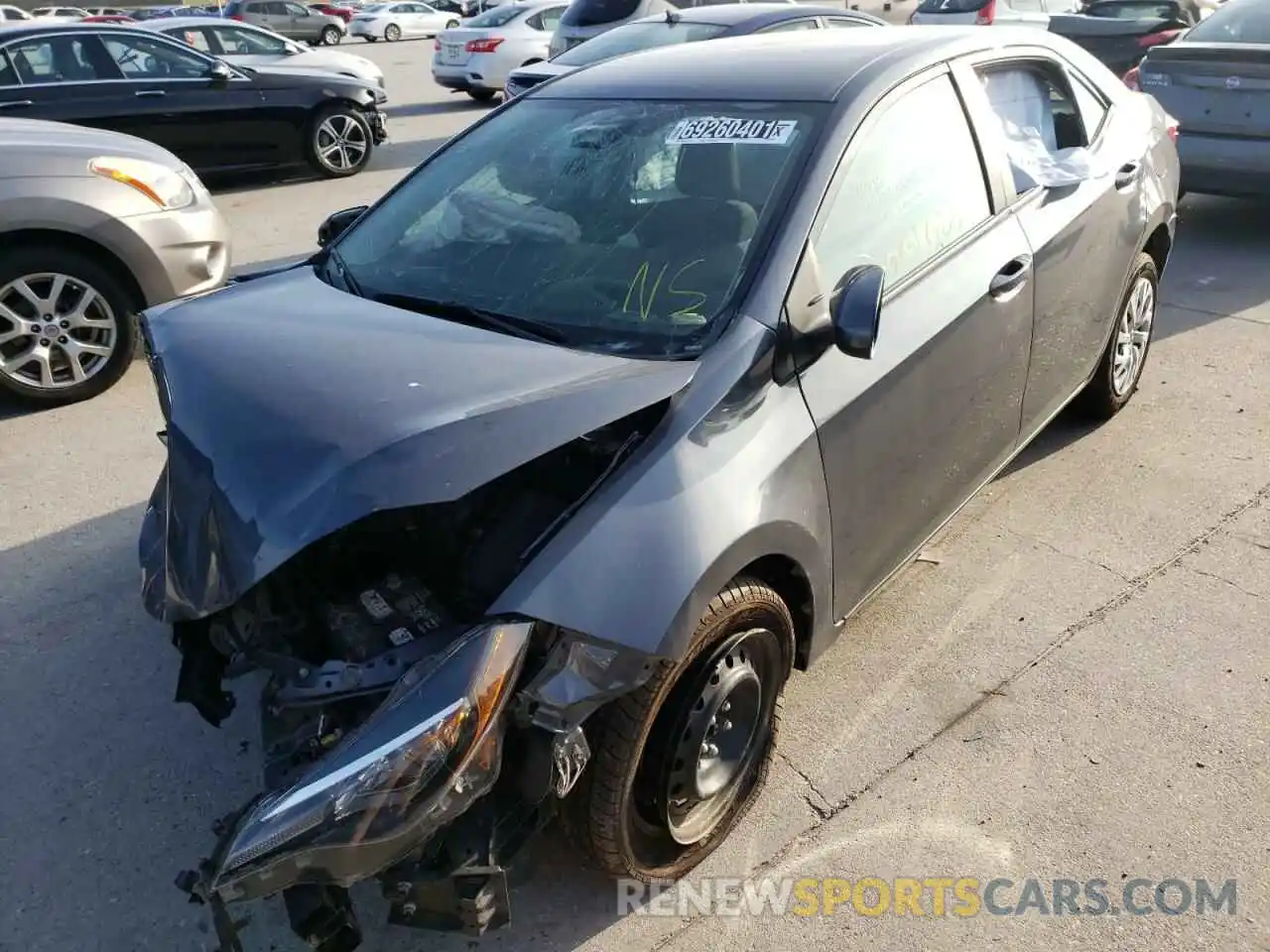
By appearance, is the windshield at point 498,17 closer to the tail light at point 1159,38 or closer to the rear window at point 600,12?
the rear window at point 600,12

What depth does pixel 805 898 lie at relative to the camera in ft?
8.01

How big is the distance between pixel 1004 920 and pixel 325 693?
1604 mm

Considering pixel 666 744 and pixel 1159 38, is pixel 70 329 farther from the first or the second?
pixel 1159 38

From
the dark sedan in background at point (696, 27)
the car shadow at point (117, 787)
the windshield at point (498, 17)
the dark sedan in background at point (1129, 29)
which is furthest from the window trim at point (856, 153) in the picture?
the windshield at point (498, 17)

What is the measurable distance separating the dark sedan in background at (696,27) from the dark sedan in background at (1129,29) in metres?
2.30

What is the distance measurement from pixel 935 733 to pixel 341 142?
926 cm

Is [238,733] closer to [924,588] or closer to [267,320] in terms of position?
[267,320]

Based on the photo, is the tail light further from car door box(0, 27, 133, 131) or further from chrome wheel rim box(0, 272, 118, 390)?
chrome wheel rim box(0, 272, 118, 390)

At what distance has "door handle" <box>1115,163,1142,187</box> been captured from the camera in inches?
161

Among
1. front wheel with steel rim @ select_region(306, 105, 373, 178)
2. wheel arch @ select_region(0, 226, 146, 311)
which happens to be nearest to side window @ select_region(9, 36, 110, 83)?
front wheel with steel rim @ select_region(306, 105, 373, 178)

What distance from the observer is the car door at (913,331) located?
2639 millimetres

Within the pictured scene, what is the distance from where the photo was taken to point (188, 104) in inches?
364

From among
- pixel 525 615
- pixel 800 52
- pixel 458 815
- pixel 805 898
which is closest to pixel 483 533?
pixel 525 615

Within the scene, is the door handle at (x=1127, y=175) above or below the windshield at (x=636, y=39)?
below
